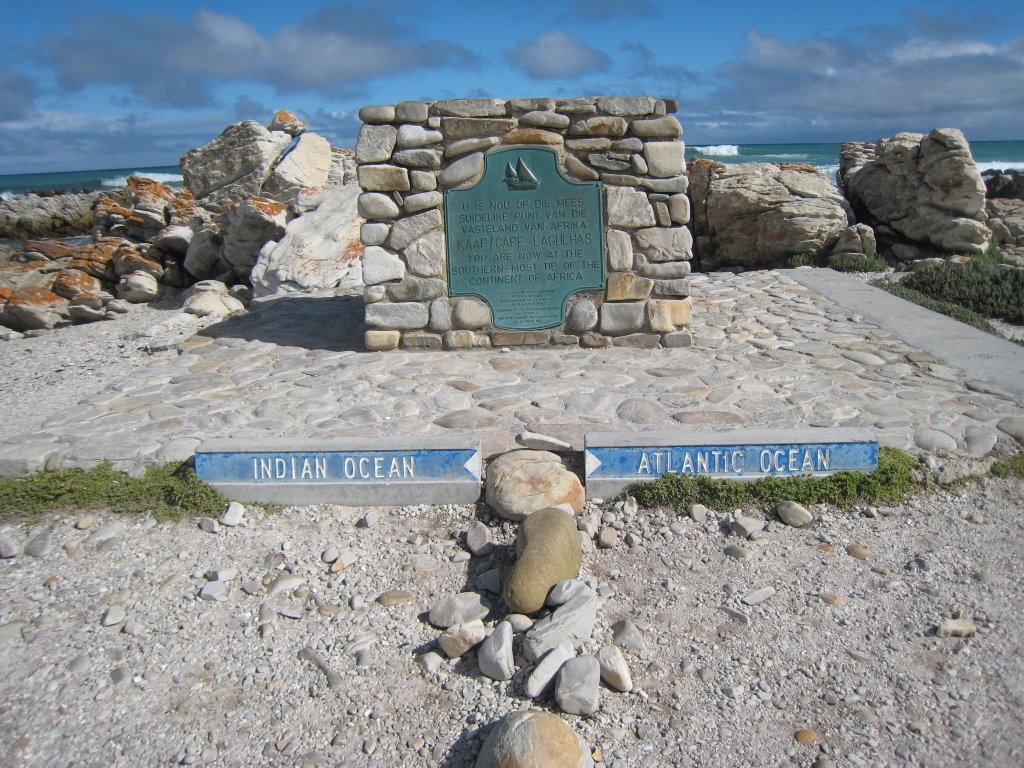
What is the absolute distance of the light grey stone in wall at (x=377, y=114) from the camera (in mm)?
5766

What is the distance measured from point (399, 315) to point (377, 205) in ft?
2.69

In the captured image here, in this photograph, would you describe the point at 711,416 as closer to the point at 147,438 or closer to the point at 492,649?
the point at 492,649

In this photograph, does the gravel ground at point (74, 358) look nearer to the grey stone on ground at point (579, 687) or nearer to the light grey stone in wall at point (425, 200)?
the light grey stone in wall at point (425, 200)

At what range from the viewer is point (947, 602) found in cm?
307

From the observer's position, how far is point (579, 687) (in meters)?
2.62

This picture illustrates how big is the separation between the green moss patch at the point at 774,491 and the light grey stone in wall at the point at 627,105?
303 cm

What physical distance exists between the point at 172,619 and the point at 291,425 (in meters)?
1.59

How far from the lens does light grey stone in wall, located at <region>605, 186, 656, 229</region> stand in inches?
231

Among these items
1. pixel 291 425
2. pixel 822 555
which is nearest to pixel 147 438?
pixel 291 425

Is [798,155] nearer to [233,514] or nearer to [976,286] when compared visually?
[976,286]

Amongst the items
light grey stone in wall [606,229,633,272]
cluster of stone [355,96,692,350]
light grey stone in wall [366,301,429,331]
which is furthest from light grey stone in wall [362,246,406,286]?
light grey stone in wall [606,229,633,272]

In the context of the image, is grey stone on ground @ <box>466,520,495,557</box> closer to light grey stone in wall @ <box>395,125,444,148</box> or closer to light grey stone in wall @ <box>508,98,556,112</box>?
light grey stone in wall @ <box>395,125,444,148</box>

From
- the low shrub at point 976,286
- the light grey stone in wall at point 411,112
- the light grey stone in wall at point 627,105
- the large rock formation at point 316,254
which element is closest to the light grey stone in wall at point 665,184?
the light grey stone in wall at point 627,105

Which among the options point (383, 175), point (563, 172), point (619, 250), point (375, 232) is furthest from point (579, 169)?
point (375, 232)
